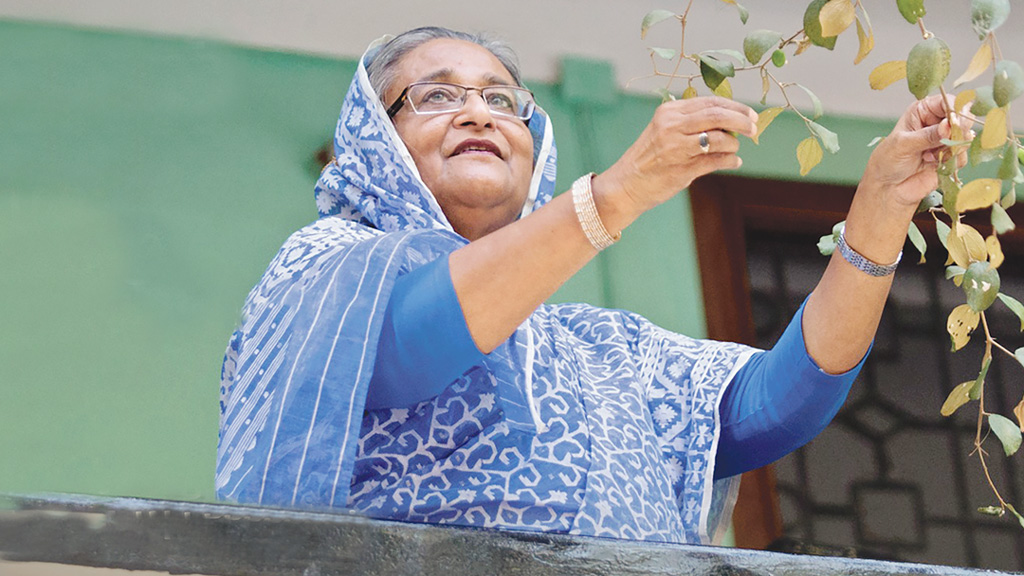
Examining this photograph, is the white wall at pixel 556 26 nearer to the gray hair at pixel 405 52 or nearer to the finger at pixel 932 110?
the gray hair at pixel 405 52

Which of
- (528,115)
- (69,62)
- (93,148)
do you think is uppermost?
(69,62)

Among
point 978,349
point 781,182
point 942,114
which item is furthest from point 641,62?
point 942,114

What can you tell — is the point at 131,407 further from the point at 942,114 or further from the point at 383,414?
the point at 942,114

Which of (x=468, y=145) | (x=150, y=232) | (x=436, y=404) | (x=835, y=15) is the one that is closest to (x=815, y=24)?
(x=835, y=15)

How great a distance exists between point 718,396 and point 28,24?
2.01m

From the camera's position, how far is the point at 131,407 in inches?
102

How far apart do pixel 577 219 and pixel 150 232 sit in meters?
1.84

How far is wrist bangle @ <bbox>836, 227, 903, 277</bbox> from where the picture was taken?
1.39 meters

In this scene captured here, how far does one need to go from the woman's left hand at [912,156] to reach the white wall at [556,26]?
63.4 inches

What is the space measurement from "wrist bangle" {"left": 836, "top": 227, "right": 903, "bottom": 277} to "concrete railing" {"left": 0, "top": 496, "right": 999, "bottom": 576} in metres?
0.60

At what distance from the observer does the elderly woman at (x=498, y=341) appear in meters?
1.13

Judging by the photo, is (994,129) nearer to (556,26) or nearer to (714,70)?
(714,70)

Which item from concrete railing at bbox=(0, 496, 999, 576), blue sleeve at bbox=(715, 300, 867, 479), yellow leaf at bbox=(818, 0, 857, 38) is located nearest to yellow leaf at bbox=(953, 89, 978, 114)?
yellow leaf at bbox=(818, 0, 857, 38)

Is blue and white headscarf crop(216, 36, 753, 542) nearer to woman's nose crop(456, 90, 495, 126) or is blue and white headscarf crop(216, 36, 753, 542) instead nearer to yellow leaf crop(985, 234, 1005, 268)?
woman's nose crop(456, 90, 495, 126)
